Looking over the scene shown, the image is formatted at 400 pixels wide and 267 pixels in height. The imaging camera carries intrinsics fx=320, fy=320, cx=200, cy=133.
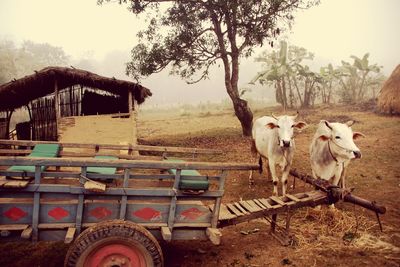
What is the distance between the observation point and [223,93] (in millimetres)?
68625

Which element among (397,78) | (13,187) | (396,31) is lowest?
(13,187)

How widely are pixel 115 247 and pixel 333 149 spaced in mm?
4341

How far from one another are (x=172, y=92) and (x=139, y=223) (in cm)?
6654

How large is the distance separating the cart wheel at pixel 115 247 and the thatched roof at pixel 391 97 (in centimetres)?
1769

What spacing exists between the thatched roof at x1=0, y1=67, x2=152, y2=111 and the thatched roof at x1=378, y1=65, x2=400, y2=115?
13.4 metres

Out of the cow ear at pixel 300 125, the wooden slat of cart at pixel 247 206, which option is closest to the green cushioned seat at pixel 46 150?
the wooden slat of cart at pixel 247 206

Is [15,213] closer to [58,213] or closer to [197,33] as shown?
[58,213]

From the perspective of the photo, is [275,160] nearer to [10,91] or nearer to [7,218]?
[7,218]

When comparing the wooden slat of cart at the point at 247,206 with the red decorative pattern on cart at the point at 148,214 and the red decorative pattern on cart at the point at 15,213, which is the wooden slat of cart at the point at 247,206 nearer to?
the red decorative pattern on cart at the point at 148,214

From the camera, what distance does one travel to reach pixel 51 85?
1079 centimetres

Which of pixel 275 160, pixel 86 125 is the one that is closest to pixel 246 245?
pixel 275 160

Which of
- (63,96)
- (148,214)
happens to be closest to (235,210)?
(148,214)

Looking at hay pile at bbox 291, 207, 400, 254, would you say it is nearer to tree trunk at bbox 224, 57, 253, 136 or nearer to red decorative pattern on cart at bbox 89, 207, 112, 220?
red decorative pattern on cart at bbox 89, 207, 112, 220

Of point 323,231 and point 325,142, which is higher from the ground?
point 325,142
